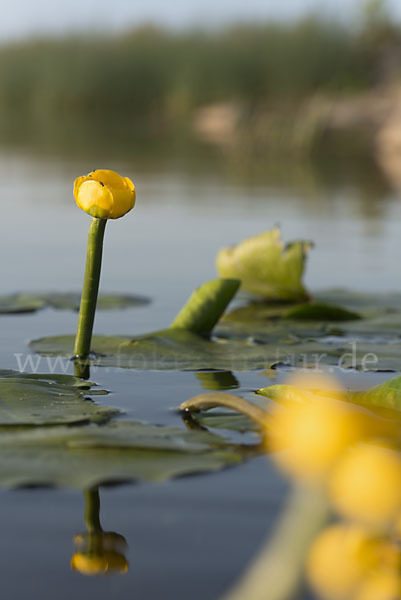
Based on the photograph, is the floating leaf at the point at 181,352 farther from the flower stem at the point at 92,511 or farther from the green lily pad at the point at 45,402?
the flower stem at the point at 92,511

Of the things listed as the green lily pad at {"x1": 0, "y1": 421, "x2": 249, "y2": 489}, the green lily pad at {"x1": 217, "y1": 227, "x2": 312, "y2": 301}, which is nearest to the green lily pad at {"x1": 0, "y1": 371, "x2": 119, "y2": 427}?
the green lily pad at {"x1": 0, "y1": 421, "x2": 249, "y2": 489}

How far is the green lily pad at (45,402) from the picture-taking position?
1104 mm

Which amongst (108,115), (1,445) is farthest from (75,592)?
(108,115)

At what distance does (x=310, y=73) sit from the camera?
17297 millimetres

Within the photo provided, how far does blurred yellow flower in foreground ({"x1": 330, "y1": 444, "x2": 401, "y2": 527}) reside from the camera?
2.68 feet

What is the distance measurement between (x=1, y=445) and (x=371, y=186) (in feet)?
17.5

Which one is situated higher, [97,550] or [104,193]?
[104,193]

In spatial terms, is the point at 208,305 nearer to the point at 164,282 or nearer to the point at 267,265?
the point at 267,265

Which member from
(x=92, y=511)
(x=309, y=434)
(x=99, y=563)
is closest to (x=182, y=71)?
(x=309, y=434)

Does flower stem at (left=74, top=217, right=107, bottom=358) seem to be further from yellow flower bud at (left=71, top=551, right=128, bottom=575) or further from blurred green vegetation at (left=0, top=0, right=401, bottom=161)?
blurred green vegetation at (left=0, top=0, right=401, bottom=161)

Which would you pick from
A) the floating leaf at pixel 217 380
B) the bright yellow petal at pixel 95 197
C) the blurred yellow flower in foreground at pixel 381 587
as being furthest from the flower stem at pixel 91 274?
the blurred yellow flower in foreground at pixel 381 587

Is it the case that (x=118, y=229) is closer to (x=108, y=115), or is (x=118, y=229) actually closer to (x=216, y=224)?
(x=216, y=224)

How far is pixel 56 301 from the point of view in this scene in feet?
6.88

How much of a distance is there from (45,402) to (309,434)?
35cm
